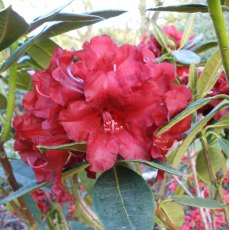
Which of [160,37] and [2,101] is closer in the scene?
[2,101]

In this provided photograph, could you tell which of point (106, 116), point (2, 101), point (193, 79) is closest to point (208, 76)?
point (193, 79)

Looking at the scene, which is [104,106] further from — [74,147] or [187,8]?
[187,8]

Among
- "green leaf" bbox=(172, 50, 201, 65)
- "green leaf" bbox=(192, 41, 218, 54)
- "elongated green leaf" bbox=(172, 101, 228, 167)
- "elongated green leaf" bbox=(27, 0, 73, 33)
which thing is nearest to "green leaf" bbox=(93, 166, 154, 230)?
"elongated green leaf" bbox=(172, 101, 228, 167)

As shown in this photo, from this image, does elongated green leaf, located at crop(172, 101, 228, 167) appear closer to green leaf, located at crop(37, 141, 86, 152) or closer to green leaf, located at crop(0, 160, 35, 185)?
green leaf, located at crop(37, 141, 86, 152)

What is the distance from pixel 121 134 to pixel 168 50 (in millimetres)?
439

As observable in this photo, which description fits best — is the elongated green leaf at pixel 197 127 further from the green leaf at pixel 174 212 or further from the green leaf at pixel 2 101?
the green leaf at pixel 2 101

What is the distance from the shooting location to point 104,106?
528 mm

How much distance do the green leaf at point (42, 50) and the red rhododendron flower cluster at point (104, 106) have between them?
0.56 feet

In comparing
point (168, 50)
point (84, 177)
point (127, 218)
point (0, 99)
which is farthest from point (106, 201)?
point (168, 50)

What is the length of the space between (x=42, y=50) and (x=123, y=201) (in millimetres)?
347

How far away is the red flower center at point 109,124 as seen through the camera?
537 mm

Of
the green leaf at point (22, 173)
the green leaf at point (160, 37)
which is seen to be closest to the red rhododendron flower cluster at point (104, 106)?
the green leaf at point (22, 173)

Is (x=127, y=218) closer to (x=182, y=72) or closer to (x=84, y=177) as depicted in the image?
(x=84, y=177)

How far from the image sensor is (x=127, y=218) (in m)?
0.52
